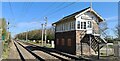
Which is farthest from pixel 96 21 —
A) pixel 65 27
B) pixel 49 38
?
pixel 49 38

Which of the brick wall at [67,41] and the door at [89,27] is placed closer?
the door at [89,27]

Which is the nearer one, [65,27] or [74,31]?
[74,31]

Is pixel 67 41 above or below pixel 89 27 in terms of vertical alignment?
below

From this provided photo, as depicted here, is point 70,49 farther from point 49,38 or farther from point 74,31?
point 49,38

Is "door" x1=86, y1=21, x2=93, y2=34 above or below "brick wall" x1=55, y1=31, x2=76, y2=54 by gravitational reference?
above

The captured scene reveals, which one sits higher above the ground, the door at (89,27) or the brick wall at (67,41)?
the door at (89,27)

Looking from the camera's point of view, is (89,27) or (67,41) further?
(67,41)

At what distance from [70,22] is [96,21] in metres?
4.04

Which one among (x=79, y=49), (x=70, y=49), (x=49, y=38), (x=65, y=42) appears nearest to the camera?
(x=79, y=49)

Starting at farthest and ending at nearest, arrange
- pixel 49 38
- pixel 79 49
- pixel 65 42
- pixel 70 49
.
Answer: pixel 49 38 < pixel 65 42 < pixel 70 49 < pixel 79 49

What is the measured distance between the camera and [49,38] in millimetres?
90812

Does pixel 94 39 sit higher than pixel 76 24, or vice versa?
pixel 76 24

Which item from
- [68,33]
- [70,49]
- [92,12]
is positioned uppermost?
[92,12]

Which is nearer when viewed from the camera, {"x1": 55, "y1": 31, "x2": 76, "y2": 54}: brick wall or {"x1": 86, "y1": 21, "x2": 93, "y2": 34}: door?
{"x1": 86, "y1": 21, "x2": 93, "y2": 34}: door
